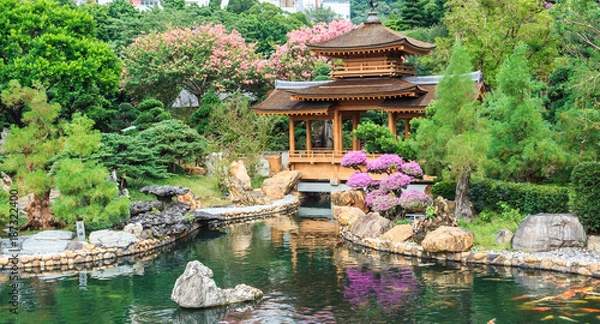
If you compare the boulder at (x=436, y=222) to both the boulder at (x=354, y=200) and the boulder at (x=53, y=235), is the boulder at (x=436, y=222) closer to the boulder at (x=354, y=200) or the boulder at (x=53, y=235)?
the boulder at (x=354, y=200)

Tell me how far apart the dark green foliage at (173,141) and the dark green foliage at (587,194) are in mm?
17480

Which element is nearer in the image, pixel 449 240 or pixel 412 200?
pixel 449 240

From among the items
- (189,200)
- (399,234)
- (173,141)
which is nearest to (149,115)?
(173,141)

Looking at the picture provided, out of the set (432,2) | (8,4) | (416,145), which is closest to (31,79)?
(8,4)

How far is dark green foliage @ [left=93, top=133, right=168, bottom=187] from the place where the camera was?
92.8 feet

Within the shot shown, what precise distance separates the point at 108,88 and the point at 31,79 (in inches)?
147

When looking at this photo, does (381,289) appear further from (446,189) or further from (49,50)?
(49,50)

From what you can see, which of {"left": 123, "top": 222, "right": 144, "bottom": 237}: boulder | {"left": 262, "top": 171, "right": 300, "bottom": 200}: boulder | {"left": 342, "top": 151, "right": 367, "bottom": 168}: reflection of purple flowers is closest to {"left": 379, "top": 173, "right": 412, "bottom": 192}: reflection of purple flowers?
{"left": 342, "top": 151, "right": 367, "bottom": 168}: reflection of purple flowers

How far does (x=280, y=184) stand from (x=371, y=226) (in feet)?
33.7

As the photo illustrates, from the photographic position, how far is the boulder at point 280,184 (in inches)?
1252

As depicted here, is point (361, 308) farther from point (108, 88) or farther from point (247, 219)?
point (108, 88)

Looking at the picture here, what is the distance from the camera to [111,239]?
71.6 feet

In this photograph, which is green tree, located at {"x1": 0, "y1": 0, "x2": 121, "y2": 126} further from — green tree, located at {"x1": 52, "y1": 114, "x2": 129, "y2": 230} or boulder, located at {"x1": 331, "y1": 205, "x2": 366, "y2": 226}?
boulder, located at {"x1": 331, "y1": 205, "x2": 366, "y2": 226}

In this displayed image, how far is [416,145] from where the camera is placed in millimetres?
23797
